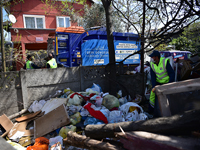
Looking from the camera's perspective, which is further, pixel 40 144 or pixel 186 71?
pixel 186 71

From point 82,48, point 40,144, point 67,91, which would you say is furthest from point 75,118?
point 82,48

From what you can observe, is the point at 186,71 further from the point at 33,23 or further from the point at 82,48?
the point at 33,23

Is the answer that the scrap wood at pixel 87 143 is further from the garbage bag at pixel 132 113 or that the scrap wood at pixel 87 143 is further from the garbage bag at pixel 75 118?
the garbage bag at pixel 132 113

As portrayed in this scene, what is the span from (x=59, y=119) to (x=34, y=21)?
1199cm

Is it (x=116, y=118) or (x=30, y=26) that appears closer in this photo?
(x=116, y=118)

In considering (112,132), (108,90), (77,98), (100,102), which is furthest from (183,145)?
(108,90)

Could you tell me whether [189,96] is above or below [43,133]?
above

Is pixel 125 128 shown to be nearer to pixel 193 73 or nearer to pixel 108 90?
pixel 108 90

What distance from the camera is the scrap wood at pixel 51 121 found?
3152mm

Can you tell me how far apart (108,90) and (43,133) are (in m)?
2.36

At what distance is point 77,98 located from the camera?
12.0 ft

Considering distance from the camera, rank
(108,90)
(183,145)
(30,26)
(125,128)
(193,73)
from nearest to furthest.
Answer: (183,145), (125,128), (193,73), (108,90), (30,26)

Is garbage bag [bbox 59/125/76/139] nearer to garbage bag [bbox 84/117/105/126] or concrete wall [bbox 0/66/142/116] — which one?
garbage bag [bbox 84/117/105/126]

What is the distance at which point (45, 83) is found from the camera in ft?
13.1
